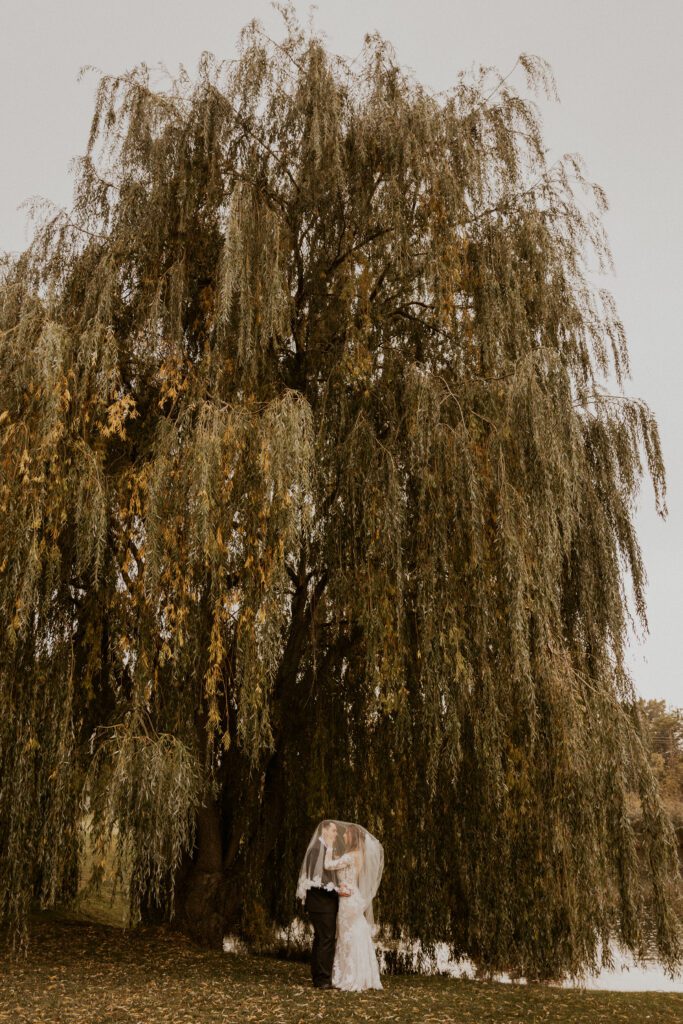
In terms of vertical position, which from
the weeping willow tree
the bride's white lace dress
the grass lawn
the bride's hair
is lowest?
the grass lawn

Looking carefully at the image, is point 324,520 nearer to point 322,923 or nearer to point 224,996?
point 322,923

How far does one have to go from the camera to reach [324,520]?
6539 mm

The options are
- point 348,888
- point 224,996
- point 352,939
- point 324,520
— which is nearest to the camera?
point 224,996

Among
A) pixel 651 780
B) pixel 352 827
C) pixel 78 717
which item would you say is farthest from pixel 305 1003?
pixel 651 780

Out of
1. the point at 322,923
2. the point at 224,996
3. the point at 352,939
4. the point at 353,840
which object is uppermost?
the point at 353,840

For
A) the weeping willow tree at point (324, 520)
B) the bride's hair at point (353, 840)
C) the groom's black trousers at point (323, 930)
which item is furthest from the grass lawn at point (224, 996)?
the bride's hair at point (353, 840)

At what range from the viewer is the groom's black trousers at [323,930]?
19.5ft

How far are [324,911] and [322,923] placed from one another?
79mm

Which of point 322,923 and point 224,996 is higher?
point 322,923

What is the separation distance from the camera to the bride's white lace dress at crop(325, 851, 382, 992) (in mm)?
5926

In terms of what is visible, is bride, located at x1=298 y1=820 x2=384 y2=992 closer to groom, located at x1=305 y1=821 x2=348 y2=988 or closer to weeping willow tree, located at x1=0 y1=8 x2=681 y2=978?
groom, located at x1=305 y1=821 x2=348 y2=988

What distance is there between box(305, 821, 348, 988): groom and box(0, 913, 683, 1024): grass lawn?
0.16 m

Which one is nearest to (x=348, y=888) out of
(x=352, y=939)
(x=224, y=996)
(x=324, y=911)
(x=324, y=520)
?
Result: (x=324, y=911)

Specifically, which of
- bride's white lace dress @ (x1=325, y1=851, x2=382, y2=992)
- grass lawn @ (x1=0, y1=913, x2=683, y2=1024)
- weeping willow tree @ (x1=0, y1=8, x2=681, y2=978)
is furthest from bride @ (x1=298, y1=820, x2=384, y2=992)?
weeping willow tree @ (x1=0, y1=8, x2=681, y2=978)
